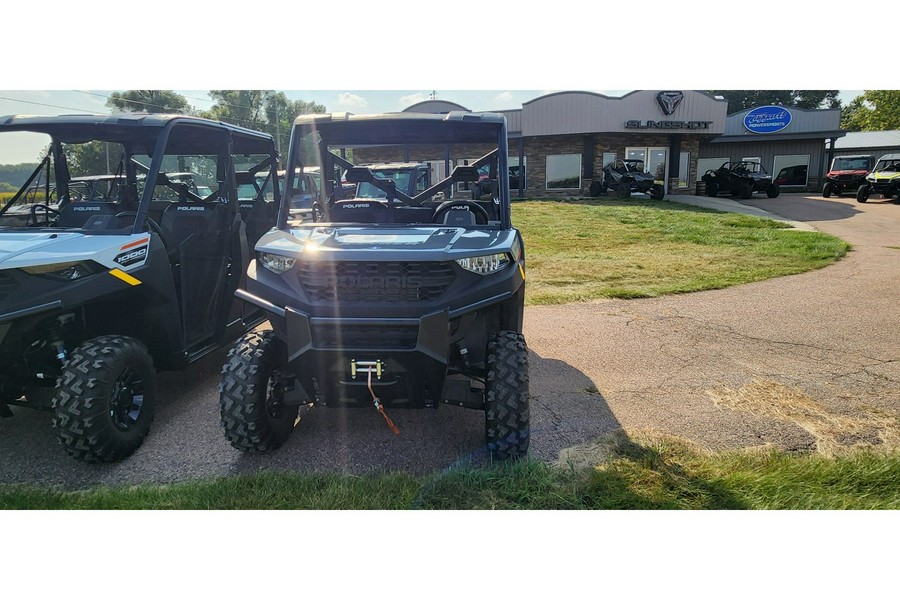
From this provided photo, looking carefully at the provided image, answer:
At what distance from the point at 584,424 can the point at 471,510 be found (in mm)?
1513

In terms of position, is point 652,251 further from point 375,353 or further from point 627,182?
point 627,182

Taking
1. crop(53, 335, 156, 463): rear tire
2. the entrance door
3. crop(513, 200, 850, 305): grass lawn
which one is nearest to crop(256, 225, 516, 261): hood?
crop(53, 335, 156, 463): rear tire

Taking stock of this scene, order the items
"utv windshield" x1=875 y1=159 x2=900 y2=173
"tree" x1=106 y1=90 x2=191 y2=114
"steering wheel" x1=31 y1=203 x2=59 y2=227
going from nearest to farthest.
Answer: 1. "steering wheel" x1=31 y1=203 x2=59 y2=227
2. "tree" x1=106 y1=90 x2=191 y2=114
3. "utv windshield" x1=875 y1=159 x2=900 y2=173

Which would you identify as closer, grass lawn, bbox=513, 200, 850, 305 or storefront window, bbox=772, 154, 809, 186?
grass lawn, bbox=513, 200, 850, 305

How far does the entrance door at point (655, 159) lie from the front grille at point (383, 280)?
25.8 metres

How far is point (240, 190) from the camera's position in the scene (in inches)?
252

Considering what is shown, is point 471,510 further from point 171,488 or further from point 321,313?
point 171,488

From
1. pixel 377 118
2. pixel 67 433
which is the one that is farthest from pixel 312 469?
pixel 377 118

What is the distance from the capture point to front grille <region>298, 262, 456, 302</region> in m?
3.42

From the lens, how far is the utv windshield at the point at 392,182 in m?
4.27

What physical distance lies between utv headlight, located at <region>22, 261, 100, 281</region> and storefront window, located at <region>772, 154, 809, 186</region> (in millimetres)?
34377

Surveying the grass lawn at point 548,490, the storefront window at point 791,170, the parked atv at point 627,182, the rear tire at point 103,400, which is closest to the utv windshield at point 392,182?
the rear tire at point 103,400

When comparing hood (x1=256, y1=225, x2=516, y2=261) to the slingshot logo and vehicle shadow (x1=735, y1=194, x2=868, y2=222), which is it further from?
the slingshot logo

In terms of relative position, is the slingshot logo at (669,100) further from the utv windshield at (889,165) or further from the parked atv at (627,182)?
the utv windshield at (889,165)
